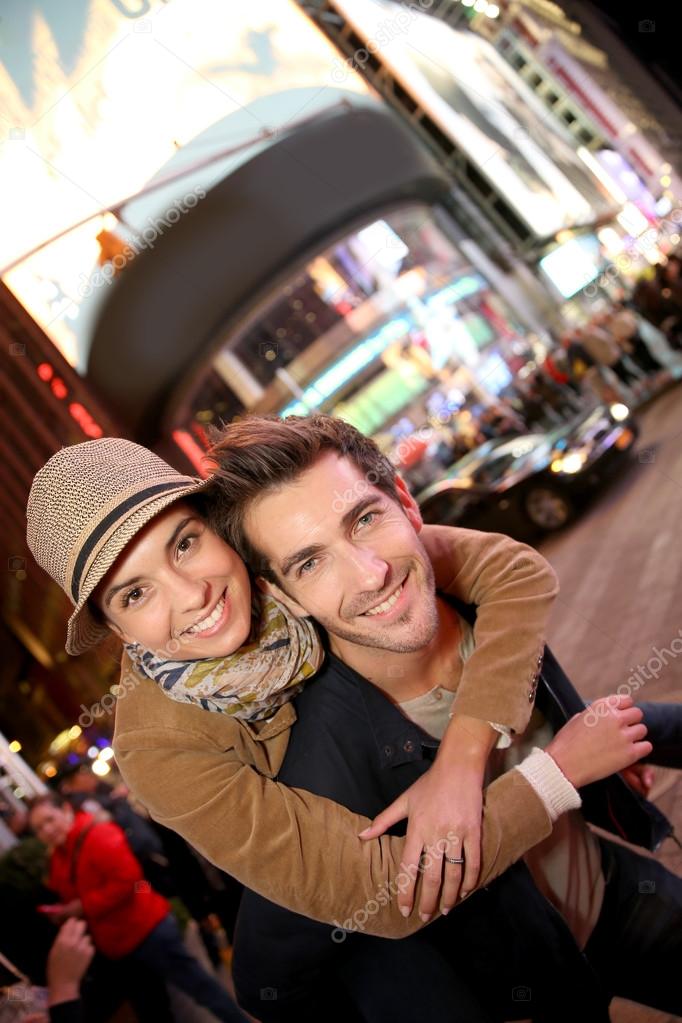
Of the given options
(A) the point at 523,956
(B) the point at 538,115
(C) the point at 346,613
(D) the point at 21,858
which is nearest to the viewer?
(A) the point at 523,956

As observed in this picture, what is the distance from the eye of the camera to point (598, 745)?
4.78 ft

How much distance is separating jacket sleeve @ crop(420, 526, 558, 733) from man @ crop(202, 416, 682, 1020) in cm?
10

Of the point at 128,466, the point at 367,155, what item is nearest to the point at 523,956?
the point at 128,466

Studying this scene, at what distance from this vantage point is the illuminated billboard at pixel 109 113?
527cm

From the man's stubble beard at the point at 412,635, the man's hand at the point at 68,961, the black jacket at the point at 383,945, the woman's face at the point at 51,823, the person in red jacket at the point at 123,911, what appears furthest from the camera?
the woman's face at the point at 51,823

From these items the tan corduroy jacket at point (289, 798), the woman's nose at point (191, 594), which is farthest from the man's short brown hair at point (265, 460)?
the tan corduroy jacket at point (289, 798)

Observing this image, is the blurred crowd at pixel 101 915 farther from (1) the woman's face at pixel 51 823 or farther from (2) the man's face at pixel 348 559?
(2) the man's face at pixel 348 559

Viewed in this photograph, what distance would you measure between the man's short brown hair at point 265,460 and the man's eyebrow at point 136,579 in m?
0.15

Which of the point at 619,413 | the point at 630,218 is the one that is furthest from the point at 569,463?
the point at 630,218

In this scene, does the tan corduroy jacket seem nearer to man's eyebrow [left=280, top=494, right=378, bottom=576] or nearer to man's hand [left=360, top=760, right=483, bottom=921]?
man's hand [left=360, top=760, right=483, bottom=921]

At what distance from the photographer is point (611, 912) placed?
1.75 metres

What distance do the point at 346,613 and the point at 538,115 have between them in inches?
1489

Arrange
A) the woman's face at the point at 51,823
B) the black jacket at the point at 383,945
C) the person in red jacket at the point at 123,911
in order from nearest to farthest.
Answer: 1. the black jacket at the point at 383,945
2. the person in red jacket at the point at 123,911
3. the woman's face at the point at 51,823

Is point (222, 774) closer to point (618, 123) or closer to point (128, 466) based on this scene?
point (128, 466)
